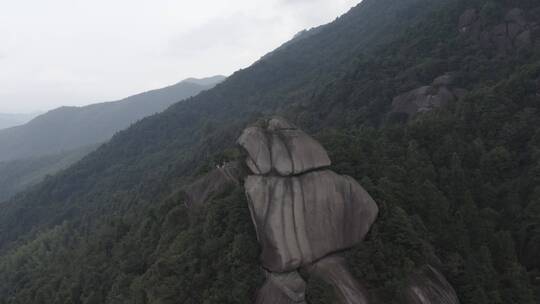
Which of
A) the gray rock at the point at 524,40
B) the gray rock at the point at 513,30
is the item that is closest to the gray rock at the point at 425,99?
the gray rock at the point at 524,40

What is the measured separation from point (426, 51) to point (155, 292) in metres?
66.6

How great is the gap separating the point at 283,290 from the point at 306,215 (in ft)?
13.9

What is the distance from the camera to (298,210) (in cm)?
2239

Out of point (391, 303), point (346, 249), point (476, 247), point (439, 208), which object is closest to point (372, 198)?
point (346, 249)

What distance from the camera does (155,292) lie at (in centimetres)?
2491

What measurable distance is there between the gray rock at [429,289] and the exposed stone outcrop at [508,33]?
50.2m

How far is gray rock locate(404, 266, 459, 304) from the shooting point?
21.0 m

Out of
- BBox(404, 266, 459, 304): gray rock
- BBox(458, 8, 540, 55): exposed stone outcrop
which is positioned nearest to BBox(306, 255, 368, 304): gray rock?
BBox(404, 266, 459, 304): gray rock

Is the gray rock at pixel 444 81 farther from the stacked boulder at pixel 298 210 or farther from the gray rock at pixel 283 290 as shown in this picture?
the gray rock at pixel 283 290

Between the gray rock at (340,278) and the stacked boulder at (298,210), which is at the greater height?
the stacked boulder at (298,210)

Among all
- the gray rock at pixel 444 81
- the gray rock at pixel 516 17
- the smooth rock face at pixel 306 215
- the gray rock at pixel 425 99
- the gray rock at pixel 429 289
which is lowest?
the gray rock at pixel 429 289

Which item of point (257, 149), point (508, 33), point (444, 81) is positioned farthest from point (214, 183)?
point (508, 33)

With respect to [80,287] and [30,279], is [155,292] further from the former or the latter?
[30,279]

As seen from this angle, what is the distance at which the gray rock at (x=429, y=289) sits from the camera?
2095 centimetres
